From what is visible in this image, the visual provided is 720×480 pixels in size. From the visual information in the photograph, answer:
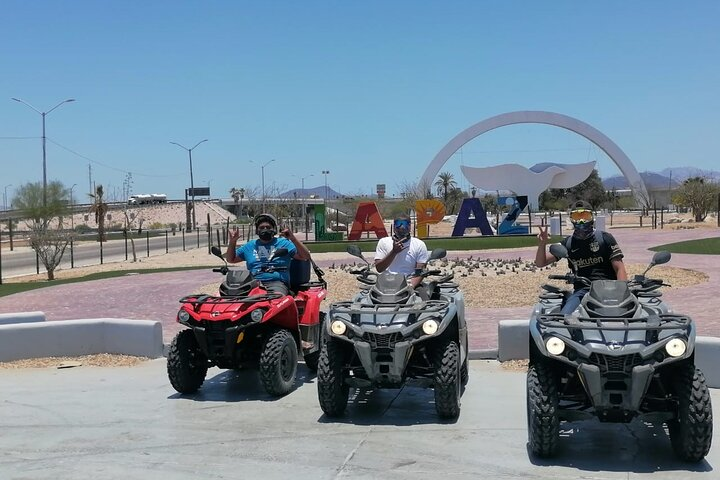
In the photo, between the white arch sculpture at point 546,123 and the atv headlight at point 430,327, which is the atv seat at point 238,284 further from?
the white arch sculpture at point 546,123

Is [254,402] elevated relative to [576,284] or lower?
lower

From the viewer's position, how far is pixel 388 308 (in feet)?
22.9

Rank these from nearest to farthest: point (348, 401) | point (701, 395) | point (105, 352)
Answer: point (701, 395)
point (348, 401)
point (105, 352)

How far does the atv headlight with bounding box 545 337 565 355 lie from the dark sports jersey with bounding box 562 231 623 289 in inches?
50.9

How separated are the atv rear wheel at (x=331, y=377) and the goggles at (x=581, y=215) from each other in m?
2.25

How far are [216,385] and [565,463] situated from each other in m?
4.17

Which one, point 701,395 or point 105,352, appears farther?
point 105,352

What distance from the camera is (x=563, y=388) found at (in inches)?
240

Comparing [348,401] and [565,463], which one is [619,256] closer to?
[565,463]

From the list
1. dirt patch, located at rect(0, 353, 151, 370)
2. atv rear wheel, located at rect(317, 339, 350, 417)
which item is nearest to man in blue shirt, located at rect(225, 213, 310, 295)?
atv rear wheel, located at rect(317, 339, 350, 417)

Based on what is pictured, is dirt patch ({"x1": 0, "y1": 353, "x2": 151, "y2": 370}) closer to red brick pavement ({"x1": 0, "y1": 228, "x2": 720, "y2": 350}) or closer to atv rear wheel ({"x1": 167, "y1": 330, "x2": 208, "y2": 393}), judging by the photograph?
red brick pavement ({"x1": 0, "y1": 228, "x2": 720, "y2": 350})

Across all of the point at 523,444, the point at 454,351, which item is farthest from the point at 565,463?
the point at 454,351

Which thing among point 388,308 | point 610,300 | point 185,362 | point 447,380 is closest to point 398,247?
point 388,308

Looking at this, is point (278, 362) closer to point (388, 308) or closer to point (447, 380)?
point (388, 308)
